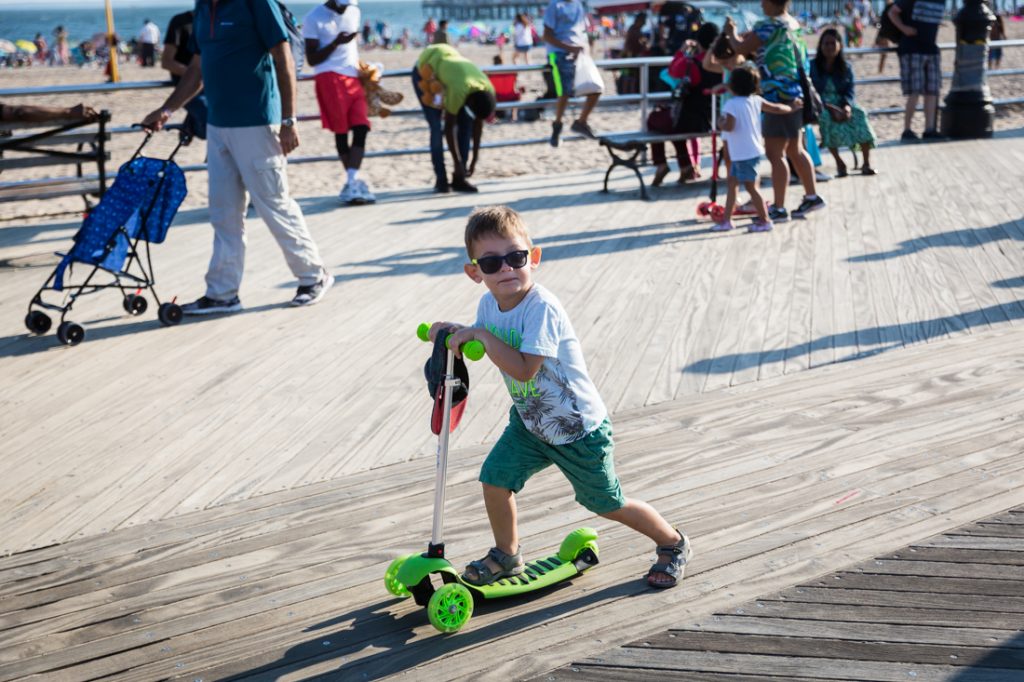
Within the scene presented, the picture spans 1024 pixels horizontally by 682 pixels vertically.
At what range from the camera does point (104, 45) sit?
215 ft

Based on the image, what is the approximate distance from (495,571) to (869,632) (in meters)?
1.08

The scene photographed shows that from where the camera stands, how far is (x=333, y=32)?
10047mm

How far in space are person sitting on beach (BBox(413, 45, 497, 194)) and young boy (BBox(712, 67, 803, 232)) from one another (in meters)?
2.58

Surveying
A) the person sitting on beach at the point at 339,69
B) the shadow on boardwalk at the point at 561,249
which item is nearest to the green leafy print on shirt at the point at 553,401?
the shadow on boardwalk at the point at 561,249

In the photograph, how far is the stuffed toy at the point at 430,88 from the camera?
10.4 m

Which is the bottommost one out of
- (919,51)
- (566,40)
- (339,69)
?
(339,69)

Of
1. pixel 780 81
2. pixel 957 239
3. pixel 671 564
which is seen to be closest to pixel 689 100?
pixel 780 81

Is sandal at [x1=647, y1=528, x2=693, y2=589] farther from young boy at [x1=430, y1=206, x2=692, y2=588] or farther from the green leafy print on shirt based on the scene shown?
the green leafy print on shirt

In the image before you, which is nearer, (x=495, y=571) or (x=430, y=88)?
(x=495, y=571)

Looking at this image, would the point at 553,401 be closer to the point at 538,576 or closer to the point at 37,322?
the point at 538,576

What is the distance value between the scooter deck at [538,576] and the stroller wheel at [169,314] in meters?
3.71

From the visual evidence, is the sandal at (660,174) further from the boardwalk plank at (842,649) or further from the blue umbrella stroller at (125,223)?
the boardwalk plank at (842,649)

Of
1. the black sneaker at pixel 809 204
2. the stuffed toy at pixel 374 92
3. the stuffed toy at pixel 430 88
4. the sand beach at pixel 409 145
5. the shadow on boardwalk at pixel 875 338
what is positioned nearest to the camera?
the shadow on boardwalk at pixel 875 338

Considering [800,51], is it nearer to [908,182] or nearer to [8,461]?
[908,182]
